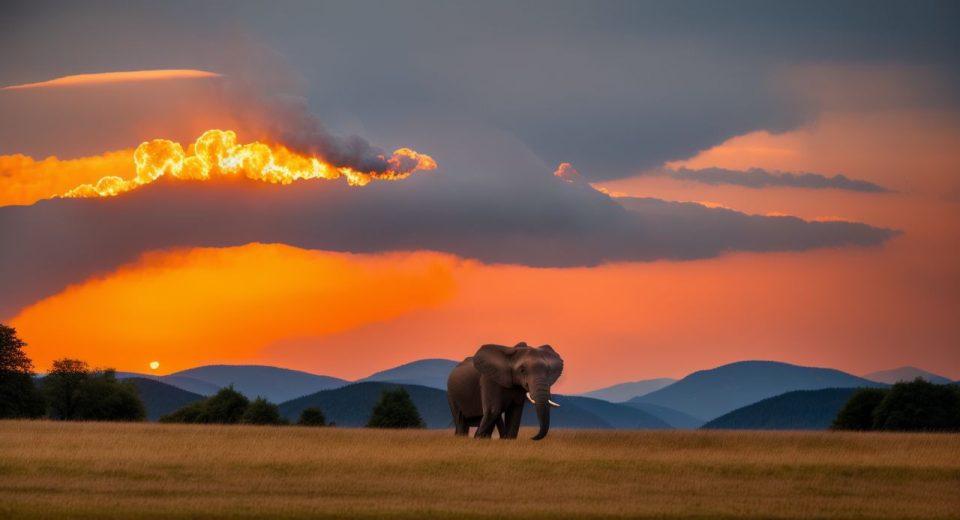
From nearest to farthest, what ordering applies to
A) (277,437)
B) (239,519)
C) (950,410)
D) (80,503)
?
(239,519) < (80,503) < (277,437) < (950,410)

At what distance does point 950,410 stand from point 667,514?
4534 centimetres

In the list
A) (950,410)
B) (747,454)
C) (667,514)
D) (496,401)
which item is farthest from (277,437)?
(950,410)

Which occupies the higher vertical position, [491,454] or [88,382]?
[88,382]

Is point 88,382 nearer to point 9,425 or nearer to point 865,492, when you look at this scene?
point 9,425

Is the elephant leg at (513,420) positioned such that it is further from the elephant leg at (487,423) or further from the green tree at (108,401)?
the green tree at (108,401)

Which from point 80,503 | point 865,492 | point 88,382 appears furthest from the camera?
point 88,382

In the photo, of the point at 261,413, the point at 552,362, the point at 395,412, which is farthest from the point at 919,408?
the point at 261,413

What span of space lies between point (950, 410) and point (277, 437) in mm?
39366

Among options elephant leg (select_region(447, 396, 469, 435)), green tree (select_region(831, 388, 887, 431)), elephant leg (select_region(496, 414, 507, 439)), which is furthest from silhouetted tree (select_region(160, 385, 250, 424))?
green tree (select_region(831, 388, 887, 431))

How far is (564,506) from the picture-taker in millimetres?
41781

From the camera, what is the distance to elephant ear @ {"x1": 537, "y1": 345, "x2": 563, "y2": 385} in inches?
2424

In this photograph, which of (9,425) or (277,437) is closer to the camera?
(277,437)

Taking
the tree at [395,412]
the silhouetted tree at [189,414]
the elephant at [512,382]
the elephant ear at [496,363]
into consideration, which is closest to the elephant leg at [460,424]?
the elephant at [512,382]

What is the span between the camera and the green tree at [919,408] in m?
80.3
